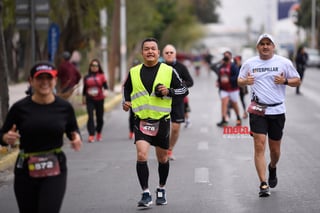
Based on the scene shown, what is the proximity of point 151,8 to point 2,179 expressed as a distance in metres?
35.4

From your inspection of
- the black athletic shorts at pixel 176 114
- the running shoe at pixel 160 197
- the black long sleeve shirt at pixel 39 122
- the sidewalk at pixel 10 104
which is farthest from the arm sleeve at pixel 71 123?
the sidewalk at pixel 10 104

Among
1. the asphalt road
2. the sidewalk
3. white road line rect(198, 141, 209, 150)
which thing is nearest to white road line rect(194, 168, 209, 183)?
the asphalt road

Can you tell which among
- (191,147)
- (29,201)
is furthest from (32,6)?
(29,201)

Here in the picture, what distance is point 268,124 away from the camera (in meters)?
9.21

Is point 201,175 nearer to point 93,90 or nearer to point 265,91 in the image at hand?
point 265,91

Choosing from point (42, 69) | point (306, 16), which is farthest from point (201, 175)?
point (306, 16)

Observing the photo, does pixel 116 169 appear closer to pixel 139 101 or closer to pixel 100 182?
pixel 100 182

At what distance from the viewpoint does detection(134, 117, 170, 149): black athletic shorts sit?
852 cm

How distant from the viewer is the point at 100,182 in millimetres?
10742

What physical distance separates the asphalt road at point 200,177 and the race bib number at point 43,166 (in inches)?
94.2

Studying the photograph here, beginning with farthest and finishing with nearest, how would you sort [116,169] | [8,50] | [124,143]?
[8,50]
[124,143]
[116,169]

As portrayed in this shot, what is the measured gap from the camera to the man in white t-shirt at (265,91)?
9.09m

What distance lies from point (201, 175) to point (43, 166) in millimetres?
5080

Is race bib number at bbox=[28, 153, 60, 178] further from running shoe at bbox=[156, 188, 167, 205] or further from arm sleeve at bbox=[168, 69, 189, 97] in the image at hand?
running shoe at bbox=[156, 188, 167, 205]
